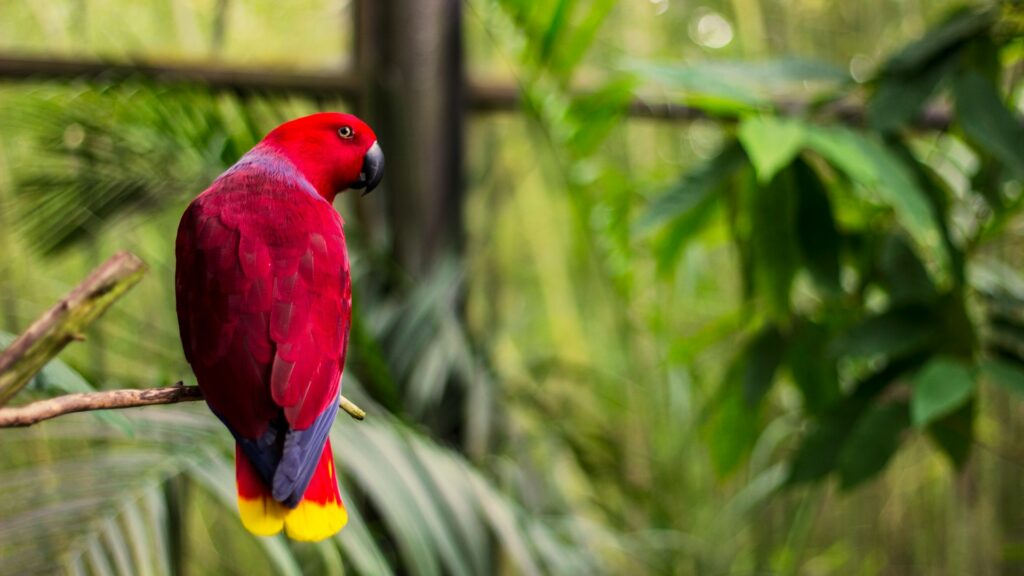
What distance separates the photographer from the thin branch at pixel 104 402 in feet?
0.64

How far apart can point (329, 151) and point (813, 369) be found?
765mm

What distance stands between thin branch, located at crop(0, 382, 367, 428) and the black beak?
0.05 meters

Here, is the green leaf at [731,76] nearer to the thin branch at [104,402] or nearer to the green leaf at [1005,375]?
the green leaf at [1005,375]

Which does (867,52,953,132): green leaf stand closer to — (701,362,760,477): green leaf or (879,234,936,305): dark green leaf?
(879,234,936,305): dark green leaf

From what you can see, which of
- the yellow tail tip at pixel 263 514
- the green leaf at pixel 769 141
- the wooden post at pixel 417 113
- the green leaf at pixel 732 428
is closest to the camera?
the yellow tail tip at pixel 263 514

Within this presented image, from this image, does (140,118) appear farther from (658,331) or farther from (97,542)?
(658,331)

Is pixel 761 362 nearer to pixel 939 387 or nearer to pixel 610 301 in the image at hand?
pixel 939 387

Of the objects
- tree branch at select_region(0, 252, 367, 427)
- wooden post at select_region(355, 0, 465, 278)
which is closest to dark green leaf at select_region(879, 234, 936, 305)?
wooden post at select_region(355, 0, 465, 278)

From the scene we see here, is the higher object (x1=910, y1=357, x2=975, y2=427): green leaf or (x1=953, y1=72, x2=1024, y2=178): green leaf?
(x1=953, y1=72, x2=1024, y2=178): green leaf

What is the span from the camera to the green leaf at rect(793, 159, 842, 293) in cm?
78

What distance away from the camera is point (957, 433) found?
821 millimetres

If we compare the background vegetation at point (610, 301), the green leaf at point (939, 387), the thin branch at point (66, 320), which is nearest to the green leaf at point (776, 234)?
the background vegetation at point (610, 301)

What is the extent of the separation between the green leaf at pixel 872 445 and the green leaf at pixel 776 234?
0.13m

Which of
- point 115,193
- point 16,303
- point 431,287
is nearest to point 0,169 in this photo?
point 16,303
